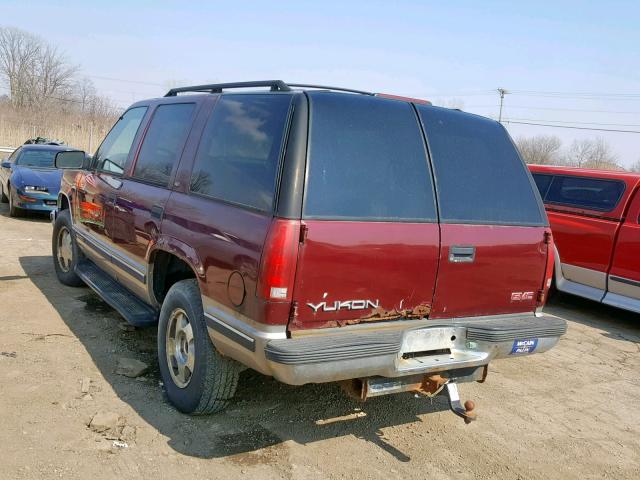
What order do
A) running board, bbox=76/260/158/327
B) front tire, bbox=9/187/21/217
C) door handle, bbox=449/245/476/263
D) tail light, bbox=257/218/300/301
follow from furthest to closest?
1. front tire, bbox=9/187/21/217
2. running board, bbox=76/260/158/327
3. door handle, bbox=449/245/476/263
4. tail light, bbox=257/218/300/301

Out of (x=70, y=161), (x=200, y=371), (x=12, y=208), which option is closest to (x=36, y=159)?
(x=12, y=208)

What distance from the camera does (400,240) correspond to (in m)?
3.11

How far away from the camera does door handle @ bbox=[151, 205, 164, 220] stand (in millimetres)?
3902

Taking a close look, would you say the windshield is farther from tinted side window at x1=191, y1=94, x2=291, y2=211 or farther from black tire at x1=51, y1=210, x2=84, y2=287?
tinted side window at x1=191, y1=94, x2=291, y2=211

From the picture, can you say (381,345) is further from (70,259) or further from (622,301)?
(622,301)

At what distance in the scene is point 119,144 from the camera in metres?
5.25

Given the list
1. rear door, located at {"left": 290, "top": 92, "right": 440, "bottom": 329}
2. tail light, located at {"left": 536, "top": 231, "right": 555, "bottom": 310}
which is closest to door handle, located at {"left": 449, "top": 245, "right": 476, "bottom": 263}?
rear door, located at {"left": 290, "top": 92, "right": 440, "bottom": 329}

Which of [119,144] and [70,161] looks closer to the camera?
[119,144]

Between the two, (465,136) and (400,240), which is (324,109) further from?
(465,136)

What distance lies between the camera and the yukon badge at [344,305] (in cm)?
293

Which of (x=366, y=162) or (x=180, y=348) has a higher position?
(x=366, y=162)

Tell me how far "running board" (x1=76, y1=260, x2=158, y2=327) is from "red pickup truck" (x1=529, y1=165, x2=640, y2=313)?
5395 millimetres

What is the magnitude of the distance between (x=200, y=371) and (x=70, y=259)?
3606mm

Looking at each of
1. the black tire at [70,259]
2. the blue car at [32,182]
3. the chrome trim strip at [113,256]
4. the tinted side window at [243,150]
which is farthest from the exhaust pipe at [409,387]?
the blue car at [32,182]
